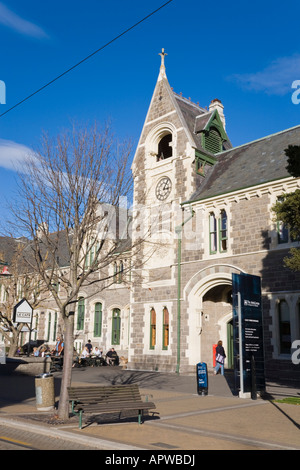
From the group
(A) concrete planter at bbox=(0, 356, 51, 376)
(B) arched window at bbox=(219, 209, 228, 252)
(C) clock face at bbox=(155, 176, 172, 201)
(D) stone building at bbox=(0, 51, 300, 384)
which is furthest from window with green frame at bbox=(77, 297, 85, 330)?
(B) arched window at bbox=(219, 209, 228, 252)

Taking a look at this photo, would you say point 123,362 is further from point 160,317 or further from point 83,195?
point 83,195

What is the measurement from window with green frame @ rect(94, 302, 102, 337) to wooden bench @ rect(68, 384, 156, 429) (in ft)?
72.0

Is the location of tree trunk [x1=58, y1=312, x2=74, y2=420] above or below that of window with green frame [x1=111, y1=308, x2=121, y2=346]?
below

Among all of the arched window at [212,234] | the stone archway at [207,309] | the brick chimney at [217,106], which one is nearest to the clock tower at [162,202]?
the stone archway at [207,309]

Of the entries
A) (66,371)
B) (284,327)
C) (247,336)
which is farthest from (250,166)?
(66,371)

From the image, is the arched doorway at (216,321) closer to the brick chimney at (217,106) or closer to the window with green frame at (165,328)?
the window with green frame at (165,328)

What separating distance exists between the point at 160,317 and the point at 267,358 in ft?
22.2

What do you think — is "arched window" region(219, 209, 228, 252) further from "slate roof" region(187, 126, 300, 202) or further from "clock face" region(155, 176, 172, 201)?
"clock face" region(155, 176, 172, 201)

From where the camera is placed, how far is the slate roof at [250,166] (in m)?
21.0

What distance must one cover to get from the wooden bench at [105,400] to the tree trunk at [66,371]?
1.35 ft

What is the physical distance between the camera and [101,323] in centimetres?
3164

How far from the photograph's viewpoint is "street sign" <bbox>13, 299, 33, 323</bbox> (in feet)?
38.3

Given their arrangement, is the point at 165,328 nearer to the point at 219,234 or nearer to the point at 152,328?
the point at 152,328
